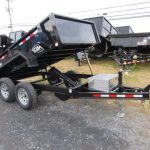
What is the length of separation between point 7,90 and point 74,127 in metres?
2.13

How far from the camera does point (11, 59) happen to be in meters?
5.30

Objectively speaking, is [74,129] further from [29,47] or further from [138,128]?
[29,47]

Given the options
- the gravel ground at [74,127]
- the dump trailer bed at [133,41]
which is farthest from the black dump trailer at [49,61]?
the dump trailer bed at [133,41]

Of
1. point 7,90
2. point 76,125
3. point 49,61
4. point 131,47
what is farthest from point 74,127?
point 131,47

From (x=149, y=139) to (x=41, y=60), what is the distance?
287cm

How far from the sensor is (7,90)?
17.8 feet

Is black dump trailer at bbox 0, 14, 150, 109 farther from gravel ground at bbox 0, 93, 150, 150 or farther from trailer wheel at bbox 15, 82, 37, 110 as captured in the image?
gravel ground at bbox 0, 93, 150, 150

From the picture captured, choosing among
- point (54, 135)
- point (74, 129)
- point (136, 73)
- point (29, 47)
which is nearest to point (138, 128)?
point (74, 129)

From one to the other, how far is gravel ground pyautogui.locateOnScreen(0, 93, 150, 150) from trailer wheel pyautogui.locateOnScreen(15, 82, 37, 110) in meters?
0.16

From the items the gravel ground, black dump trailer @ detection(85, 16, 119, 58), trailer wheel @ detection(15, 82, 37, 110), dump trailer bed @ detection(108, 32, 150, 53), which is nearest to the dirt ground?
the gravel ground

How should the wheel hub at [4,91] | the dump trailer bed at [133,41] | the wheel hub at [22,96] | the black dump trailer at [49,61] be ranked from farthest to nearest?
1. the dump trailer bed at [133,41]
2. the wheel hub at [4,91]
3. the wheel hub at [22,96]
4. the black dump trailer at [49,61]

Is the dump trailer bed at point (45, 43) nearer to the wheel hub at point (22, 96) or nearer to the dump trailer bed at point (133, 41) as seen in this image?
the wheel hub at point (22, 96)

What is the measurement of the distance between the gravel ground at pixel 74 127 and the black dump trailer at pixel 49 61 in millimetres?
388

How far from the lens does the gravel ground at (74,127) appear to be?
11.8 feet
